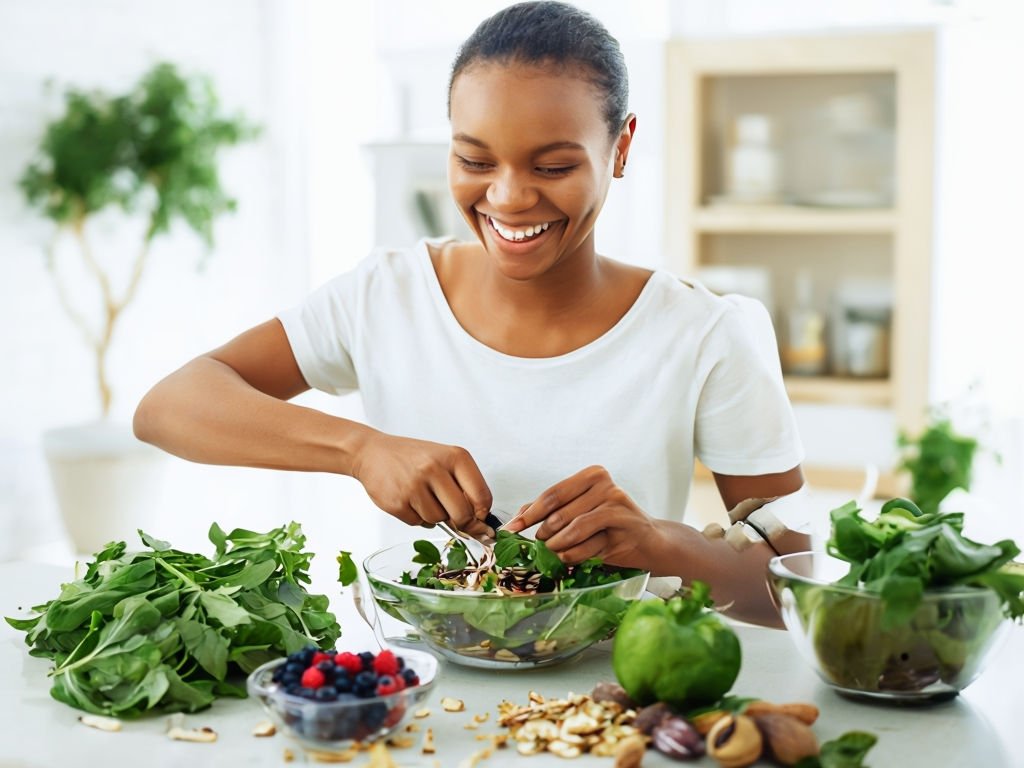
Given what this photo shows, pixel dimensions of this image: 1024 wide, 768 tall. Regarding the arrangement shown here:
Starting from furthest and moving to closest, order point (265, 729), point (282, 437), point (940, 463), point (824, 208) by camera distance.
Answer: point (824, 208) → point (940, 463) → point (282, 437) → point (265, 729)

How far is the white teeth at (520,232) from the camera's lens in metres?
1.49

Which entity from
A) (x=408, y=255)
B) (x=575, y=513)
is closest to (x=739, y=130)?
(x=408, y=255)

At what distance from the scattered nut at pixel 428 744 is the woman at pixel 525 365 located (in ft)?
0.93

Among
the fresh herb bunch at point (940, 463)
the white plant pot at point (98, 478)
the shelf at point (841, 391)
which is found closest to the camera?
the fresh herb bunch at point (940, 463)

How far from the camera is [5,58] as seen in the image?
402 cm

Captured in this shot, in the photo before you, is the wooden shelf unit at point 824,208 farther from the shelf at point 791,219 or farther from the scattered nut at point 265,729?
the scattered nut at point 265,729

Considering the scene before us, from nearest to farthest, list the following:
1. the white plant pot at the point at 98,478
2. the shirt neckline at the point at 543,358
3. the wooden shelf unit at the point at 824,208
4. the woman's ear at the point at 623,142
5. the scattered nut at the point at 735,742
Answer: the scattered nut at the point at 735,742 → the woman's ear at the point at 623,142 → the shirt neckline at the point at 543,358 → the wooden shelf unit at the point at 824,208 → the white plant pot at the point at 98,478

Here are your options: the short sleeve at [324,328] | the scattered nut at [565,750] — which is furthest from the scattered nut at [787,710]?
the short sleeve at [324,328]

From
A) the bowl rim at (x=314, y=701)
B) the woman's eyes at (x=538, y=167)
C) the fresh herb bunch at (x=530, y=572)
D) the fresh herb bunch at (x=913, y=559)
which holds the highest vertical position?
the woman's eyes at (x=538, y=167)

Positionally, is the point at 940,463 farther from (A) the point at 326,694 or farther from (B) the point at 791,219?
(A) the point at 326,694

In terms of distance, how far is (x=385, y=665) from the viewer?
104cm

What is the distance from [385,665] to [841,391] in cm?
285

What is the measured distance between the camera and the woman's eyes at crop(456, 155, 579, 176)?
1.45m

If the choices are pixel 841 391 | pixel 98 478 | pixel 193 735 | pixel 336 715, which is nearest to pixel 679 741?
pixel 336 715
